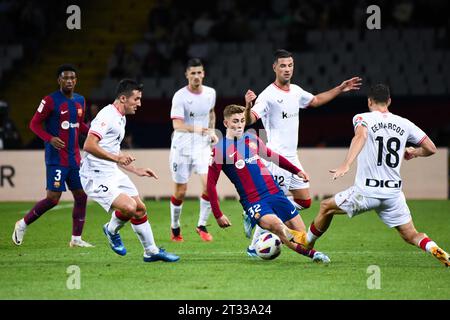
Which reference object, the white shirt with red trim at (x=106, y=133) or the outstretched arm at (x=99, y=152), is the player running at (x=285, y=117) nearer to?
the white shirt with red trim at (x=106, y=133)

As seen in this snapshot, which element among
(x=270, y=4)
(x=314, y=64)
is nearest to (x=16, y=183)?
(x=314, y=64)

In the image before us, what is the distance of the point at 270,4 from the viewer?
26.0m

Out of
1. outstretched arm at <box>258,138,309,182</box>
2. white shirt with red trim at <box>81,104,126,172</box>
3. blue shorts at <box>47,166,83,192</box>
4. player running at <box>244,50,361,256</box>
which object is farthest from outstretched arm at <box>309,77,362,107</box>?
blue shorts at <box>47,166,83,192</box>

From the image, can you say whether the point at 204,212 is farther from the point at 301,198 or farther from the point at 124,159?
the point at 124,159

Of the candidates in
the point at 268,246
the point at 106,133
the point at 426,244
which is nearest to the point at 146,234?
the point at 106,133

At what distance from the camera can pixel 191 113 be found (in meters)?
13.2

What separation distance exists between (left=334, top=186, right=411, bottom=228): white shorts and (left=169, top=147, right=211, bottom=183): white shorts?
149 inches

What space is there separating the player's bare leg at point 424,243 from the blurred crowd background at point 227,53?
10776 millimetres

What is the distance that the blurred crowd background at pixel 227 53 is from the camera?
21375 millimetres

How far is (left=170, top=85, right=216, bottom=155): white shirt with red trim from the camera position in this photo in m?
13.0

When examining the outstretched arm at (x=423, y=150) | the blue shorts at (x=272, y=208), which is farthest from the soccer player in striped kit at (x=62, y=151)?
the outstretched arm at (x=423, y=150)

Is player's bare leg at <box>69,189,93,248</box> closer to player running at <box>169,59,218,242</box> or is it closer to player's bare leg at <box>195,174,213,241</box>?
player running at <box>169,59,218,242</box>
